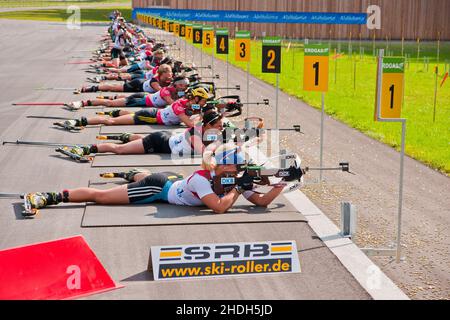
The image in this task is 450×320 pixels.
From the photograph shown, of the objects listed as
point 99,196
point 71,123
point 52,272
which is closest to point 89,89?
point 71,123

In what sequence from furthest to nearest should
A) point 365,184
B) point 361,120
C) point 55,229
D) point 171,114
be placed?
point 361,120 < point 171,114 < point 365,184 < point 55,229

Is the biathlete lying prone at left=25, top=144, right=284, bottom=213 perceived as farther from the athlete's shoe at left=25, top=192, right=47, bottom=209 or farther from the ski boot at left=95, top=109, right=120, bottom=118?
the ski boot at left=95, top=109, right=120, bottom=118

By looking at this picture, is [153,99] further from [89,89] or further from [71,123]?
[89,89]

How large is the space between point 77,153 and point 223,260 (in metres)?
6.81

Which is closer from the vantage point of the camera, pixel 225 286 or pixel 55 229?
pixel 225 286

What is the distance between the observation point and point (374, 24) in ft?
200

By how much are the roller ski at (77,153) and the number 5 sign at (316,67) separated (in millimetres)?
4060

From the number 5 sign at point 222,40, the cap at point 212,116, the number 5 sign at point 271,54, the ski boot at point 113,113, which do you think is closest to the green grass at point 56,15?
the number 5 sign at point 222,40

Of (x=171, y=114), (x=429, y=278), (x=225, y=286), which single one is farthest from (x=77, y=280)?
(x=171, y=114)

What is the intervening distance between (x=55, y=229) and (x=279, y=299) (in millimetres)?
3503

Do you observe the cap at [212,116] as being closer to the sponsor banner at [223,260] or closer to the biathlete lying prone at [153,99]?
the sponsor banner at [223,260]

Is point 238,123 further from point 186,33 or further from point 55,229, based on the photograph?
point 186,33

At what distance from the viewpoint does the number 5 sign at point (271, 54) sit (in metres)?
16.2

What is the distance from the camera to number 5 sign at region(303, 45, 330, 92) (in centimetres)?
1362
